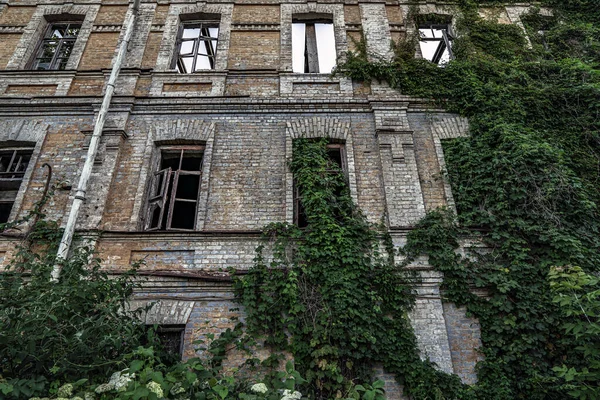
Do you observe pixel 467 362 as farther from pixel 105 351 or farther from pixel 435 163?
pixel 105 351

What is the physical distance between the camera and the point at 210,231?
6270 mm

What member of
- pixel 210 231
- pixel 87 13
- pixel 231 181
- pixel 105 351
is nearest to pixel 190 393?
pixel 105 351

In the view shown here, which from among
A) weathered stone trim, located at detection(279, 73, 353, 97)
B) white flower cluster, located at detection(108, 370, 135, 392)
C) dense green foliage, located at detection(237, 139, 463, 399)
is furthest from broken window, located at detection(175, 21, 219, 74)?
white flower cluster, located at detection(108, 370, 135, 392)

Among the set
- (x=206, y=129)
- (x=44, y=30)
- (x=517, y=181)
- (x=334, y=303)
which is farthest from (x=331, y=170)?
(x=44, y=30)

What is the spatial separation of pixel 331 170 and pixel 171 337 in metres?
3.79

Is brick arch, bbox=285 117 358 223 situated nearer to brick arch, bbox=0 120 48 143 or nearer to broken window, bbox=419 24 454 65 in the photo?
broken window, bbox=419 24 454 65

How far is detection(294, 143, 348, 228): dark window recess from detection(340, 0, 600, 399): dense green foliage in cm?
176

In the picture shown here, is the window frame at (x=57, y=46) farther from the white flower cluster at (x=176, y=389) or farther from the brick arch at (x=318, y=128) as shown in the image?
the white flower cluster at (x=176, y=389)

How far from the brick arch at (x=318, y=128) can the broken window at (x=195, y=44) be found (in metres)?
2.64

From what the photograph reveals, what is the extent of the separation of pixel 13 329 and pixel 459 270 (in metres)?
5.92

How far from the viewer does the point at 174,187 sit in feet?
22.6

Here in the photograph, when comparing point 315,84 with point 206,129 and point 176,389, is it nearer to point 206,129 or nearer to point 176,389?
point 206,129

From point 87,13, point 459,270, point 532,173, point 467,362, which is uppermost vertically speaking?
point 87,13

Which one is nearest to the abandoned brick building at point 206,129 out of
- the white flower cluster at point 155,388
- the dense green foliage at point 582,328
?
the dense green foliage at point 582,328
